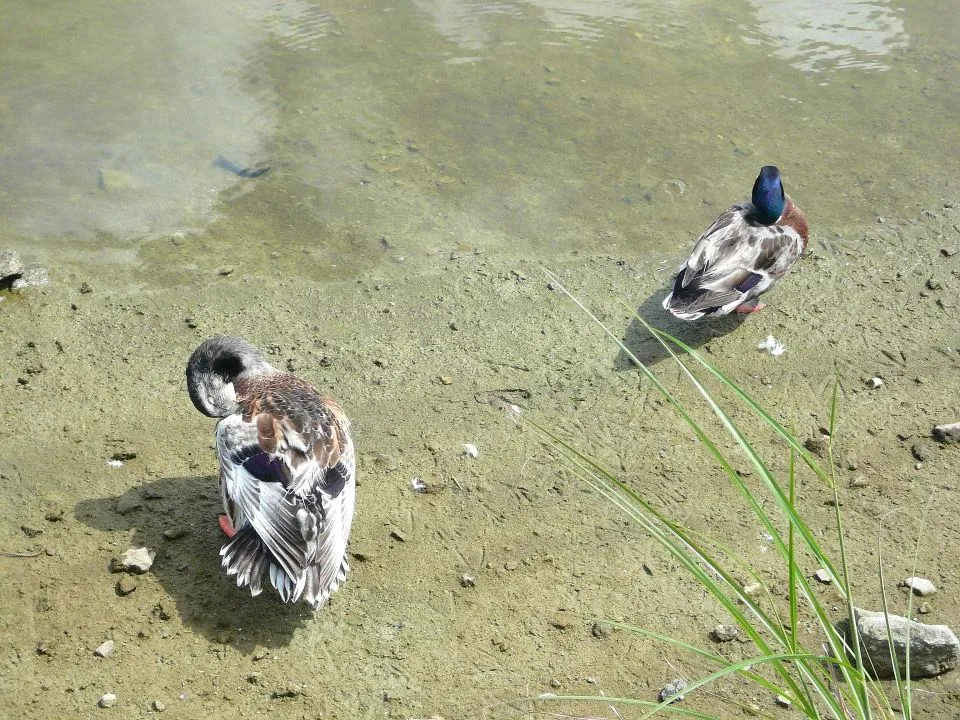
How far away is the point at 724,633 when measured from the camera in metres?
3.79

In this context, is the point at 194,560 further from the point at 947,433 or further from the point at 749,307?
the point at 947,433

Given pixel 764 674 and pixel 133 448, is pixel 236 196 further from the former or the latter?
pixel 764 674

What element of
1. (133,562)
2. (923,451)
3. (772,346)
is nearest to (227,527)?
(133,562)

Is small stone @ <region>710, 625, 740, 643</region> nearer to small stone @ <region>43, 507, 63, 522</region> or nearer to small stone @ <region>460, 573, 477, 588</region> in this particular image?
small stone @ <region>460, 573, 477, 588</region>

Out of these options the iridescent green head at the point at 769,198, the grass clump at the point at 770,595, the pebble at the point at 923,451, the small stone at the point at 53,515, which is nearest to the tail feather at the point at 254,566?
the small stone at the point at 53,515

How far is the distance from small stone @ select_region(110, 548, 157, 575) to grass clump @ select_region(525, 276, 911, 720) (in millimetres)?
1689

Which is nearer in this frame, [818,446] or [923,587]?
[923,587]

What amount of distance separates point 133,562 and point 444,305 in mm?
2353

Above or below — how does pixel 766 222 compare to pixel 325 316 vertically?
above

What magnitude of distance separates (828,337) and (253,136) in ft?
13.5

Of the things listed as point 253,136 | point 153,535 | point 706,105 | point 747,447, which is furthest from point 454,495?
point 706,105

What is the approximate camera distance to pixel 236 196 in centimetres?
642

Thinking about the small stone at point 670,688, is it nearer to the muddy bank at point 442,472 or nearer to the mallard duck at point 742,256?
the muddy bank at point 442,472

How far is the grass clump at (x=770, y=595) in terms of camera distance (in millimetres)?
2414
